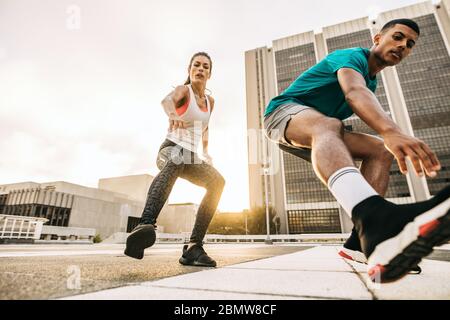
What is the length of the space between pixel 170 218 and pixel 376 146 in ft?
141

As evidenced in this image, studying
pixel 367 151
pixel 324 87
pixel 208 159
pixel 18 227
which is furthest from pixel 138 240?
pixel 18 227

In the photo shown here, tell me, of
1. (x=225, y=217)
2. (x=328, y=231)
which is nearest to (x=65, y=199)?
(x=225, y=217)

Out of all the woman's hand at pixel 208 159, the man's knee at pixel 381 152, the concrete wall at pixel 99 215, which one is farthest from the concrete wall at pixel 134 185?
the man's knee at pixel 381 152

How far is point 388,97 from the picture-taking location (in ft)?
140

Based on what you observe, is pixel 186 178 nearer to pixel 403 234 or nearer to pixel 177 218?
pixel 403 234

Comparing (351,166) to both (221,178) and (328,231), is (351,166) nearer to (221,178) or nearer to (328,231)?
(221,178)

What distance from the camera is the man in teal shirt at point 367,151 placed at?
26.3 inches

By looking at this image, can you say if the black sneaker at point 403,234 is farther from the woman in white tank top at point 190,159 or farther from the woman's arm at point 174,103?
the woman's arm at point 174,103

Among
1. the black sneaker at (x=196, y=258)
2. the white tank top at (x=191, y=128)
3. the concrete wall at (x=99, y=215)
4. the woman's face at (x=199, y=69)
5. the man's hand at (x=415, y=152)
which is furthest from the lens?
the concrete wall at (x=99, y=215)

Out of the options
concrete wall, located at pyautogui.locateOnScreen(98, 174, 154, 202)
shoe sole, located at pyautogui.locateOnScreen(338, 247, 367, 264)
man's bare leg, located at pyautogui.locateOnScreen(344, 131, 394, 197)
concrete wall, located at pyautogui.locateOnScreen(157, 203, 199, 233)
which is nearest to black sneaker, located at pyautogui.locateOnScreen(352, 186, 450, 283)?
shoe sole, located at pyautogui.locateOnScreen(338, 247, 367, 264)

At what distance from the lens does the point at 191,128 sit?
2.01 m

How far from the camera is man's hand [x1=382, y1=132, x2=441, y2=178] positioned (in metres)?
0.76

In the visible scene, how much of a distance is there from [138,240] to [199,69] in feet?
4.93

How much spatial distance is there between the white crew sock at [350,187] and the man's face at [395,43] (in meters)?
0.83
